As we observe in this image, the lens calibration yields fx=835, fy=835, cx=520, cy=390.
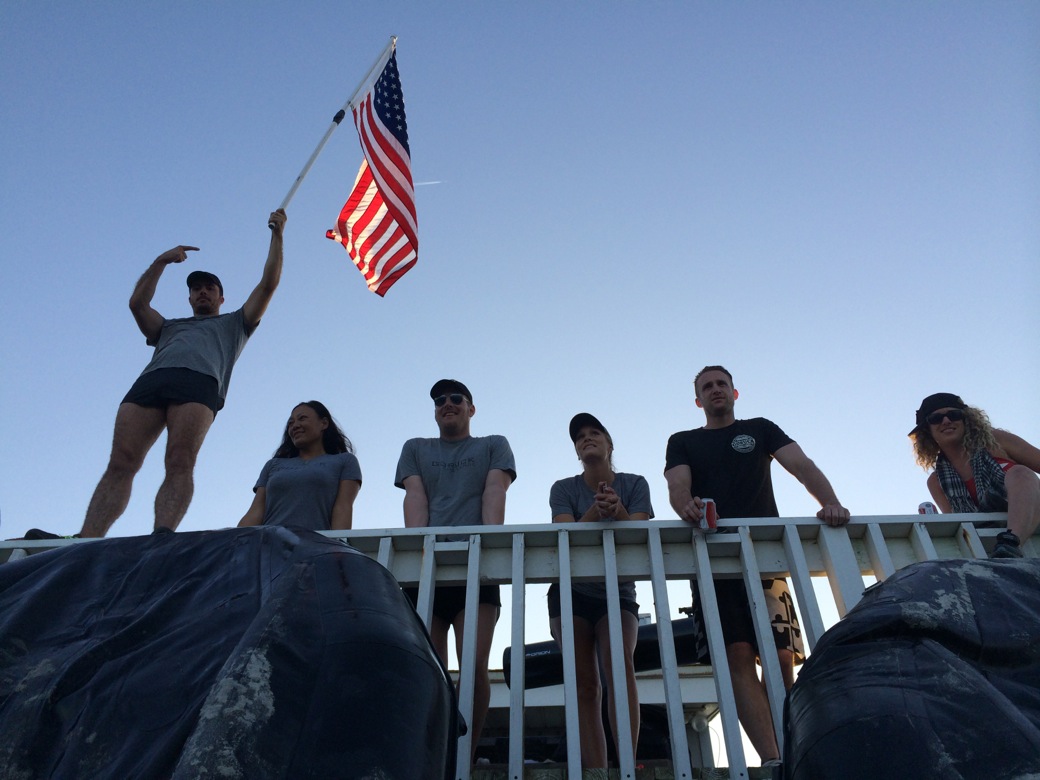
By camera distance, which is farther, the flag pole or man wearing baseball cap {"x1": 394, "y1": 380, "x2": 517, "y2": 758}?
the flag pole

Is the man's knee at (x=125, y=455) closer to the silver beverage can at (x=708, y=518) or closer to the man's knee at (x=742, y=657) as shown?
the silver beverage can at (x=708, y=518)

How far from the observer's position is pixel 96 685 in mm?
1570

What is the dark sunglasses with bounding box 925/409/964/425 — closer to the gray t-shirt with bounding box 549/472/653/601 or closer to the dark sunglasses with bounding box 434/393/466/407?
the gray t-shirt with bounding box 549/472/653/601

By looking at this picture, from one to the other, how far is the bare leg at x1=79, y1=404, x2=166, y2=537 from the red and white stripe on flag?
1725 millimetres

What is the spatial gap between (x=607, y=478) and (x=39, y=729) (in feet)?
8.62

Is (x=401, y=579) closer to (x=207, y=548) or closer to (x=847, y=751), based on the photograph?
(x=207, y=548)

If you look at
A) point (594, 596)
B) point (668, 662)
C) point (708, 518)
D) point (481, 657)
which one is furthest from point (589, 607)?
point (668, 662)

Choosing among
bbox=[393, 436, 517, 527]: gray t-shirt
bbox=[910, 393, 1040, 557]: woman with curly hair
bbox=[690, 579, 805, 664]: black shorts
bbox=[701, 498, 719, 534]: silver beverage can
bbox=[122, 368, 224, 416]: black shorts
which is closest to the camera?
bbox=[701, 498, 719, 534]: silver beverage can

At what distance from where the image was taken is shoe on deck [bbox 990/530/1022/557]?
8.46ft

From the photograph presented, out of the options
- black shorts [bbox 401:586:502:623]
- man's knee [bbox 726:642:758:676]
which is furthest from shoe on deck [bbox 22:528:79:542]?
man's knee [bbox 726:642:758:676]

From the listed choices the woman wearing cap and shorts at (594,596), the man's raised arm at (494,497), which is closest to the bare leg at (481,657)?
the woman wearing cap and shorts at (594,596)

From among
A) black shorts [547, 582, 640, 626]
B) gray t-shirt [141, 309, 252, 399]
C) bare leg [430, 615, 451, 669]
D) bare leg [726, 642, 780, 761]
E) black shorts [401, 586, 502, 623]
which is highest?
gray t-shirt [141, 309, 252, 399]

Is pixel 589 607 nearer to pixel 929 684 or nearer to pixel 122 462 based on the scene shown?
pixel 929 684

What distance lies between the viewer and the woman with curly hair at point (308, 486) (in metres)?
3.61
